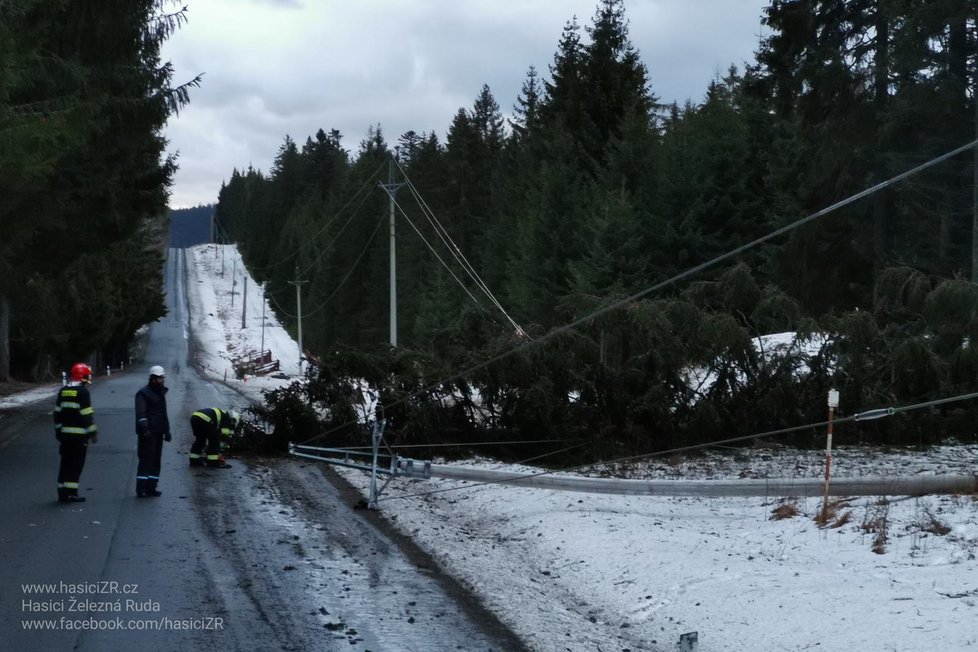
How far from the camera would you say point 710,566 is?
825cm

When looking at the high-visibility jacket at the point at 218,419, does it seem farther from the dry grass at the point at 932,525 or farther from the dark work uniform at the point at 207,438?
the dry grass at the point at 932,525

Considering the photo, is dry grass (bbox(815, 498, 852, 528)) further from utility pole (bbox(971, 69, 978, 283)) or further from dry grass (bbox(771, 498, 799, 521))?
utility pole (bbox(971, 69, 978, 283))

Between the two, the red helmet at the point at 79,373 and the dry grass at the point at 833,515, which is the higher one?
the red helmet at the point at 79,373

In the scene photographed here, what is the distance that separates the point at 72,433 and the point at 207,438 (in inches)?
128

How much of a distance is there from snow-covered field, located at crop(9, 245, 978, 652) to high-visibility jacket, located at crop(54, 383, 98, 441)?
12.0 feet

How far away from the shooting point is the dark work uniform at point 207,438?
1459 cm

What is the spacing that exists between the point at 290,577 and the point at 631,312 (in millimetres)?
8399

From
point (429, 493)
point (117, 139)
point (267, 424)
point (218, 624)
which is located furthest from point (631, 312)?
point (117, 139)

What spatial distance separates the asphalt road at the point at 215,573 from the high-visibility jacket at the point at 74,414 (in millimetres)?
833

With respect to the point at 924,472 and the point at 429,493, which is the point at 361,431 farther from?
the point at 924,472

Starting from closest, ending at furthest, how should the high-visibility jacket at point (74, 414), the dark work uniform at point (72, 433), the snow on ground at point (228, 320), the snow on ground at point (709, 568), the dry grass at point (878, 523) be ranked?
the snow on ground at point (709, 568), the dry grass at point (878, 523), the dark work uniform at point (72, 433), the high-visibility jacket at point (74, 414), the snow on ground at point (228, 320)

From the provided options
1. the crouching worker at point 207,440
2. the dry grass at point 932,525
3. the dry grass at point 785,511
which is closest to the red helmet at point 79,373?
the crouching worker at point 207,440

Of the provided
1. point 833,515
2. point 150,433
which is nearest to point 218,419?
point 150,433

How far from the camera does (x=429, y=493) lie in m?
12.9
